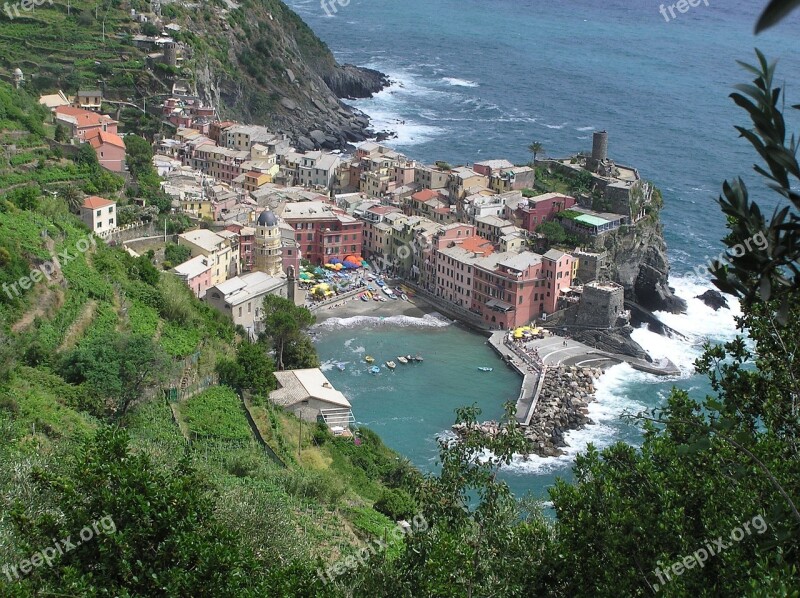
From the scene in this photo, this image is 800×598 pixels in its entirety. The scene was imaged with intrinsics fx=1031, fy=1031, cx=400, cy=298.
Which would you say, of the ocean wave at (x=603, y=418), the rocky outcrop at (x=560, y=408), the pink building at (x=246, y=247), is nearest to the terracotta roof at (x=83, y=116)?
the pink building at (x=246, y=247)

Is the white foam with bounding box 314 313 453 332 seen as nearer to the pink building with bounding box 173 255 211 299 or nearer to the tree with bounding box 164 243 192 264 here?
the pink building with bounding box 173 255 211 299

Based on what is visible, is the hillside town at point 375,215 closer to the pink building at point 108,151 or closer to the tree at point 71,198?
the pink building at point 108,151

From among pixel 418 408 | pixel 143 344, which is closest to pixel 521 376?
pixel 418 408

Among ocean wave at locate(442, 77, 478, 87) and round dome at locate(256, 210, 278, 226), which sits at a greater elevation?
round dome at locate(256, 210, 278, 226)

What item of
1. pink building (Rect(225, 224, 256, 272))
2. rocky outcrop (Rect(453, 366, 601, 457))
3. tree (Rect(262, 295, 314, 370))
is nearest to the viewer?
rocky outcrop (Rect(453, 366, 601, 457))

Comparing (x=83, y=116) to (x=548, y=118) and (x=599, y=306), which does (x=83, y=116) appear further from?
(x=548, y=118)

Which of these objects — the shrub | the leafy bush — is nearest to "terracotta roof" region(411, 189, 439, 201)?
the leafy bush

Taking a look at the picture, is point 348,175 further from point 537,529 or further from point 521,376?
point 537,529
